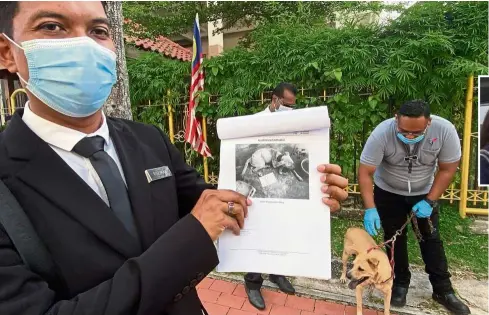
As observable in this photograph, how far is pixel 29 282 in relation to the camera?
706 mm

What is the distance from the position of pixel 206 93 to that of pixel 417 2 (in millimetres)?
2953

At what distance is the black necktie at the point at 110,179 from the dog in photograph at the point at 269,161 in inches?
13.4

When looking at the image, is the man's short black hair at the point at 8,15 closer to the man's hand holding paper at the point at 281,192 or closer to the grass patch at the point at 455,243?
the man's hand holding paper at the point at 281,192

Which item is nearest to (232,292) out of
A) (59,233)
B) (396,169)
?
(396,169)

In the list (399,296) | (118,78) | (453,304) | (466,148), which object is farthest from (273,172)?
(466,148)

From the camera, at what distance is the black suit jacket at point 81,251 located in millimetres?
714

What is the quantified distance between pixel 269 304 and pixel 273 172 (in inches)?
90.6

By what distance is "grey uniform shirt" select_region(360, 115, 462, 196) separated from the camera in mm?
2684

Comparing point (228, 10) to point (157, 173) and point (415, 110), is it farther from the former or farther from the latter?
point (157, 173)

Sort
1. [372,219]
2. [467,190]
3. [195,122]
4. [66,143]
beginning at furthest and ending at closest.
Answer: [195,122]
[467,190]
[372,219]
[66,143]

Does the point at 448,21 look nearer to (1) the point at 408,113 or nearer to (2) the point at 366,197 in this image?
(1) the point at 408,113

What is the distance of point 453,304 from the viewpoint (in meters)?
2.81

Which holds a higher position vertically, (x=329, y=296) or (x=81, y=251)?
(x=81, y=251)

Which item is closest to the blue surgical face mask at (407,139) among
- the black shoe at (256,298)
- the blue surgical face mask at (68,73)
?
the black shoe at (256,298)
